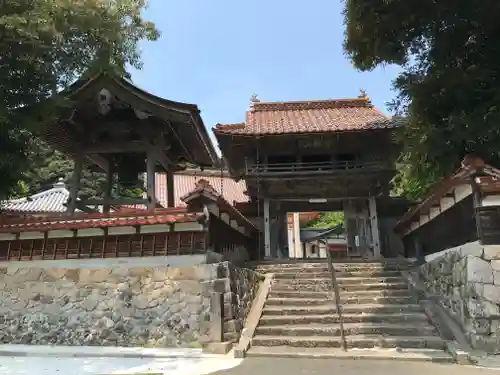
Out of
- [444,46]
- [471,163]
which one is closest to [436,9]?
[444,46]

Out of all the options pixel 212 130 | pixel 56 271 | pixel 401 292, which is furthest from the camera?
pixel 212 130

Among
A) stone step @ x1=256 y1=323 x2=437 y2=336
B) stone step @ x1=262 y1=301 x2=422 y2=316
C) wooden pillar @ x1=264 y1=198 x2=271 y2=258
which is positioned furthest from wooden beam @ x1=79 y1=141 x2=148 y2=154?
wooden pillar @ x1=264 y1=198 x2=271 y2=258

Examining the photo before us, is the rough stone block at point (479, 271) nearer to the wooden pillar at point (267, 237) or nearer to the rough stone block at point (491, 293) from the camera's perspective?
the rough stone block at point (491, 293)

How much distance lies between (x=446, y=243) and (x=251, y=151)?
901cm

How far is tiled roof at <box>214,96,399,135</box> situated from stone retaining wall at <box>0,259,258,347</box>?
7695mm

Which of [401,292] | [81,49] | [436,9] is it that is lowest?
[401,292]

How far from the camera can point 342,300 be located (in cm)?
1011

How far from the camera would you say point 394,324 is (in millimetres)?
8828

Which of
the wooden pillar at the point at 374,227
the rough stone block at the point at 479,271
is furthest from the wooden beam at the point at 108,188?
the wooden pillar at the point at 374,227

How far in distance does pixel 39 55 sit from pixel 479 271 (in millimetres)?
10659

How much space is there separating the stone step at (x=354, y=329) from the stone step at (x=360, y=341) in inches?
6.5

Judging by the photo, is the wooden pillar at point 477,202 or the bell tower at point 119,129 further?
the bell tower at point 119,129

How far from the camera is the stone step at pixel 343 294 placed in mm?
10312

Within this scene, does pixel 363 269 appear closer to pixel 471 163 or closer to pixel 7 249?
pixel 471 163
